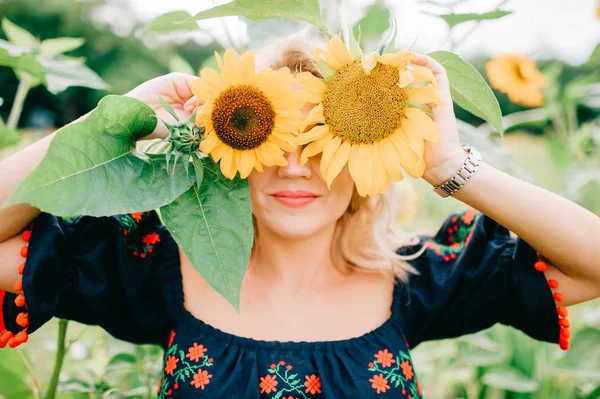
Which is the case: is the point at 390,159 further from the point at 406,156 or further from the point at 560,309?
the point at 560,309

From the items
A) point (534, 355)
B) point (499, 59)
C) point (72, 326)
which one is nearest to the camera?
point (534, 355)

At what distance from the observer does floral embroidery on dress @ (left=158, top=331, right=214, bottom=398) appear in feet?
3.03

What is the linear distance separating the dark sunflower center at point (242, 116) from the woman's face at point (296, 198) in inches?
6.1

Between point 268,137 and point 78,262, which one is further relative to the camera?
point 78,262

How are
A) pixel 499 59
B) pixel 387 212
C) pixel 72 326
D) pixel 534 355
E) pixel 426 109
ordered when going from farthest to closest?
pixel 72 326
pixel 499 59
pixel 534 355
pixel 387 212
pixel 426 109

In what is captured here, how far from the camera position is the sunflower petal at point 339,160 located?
2.40ft

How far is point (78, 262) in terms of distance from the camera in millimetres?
935

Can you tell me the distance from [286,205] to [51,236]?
0.38m

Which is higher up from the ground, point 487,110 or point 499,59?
point 487,110

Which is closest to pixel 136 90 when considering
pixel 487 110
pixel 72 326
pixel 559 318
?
pixel 487 110

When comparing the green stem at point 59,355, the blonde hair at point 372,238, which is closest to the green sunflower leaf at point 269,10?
the blonde hair at point 372,238

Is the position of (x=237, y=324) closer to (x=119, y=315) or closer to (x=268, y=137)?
(x=119, y=315)

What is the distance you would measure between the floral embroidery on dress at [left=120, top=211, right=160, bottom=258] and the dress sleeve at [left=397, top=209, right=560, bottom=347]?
0.49 meters

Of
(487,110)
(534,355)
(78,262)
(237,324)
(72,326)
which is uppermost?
(487,110)
